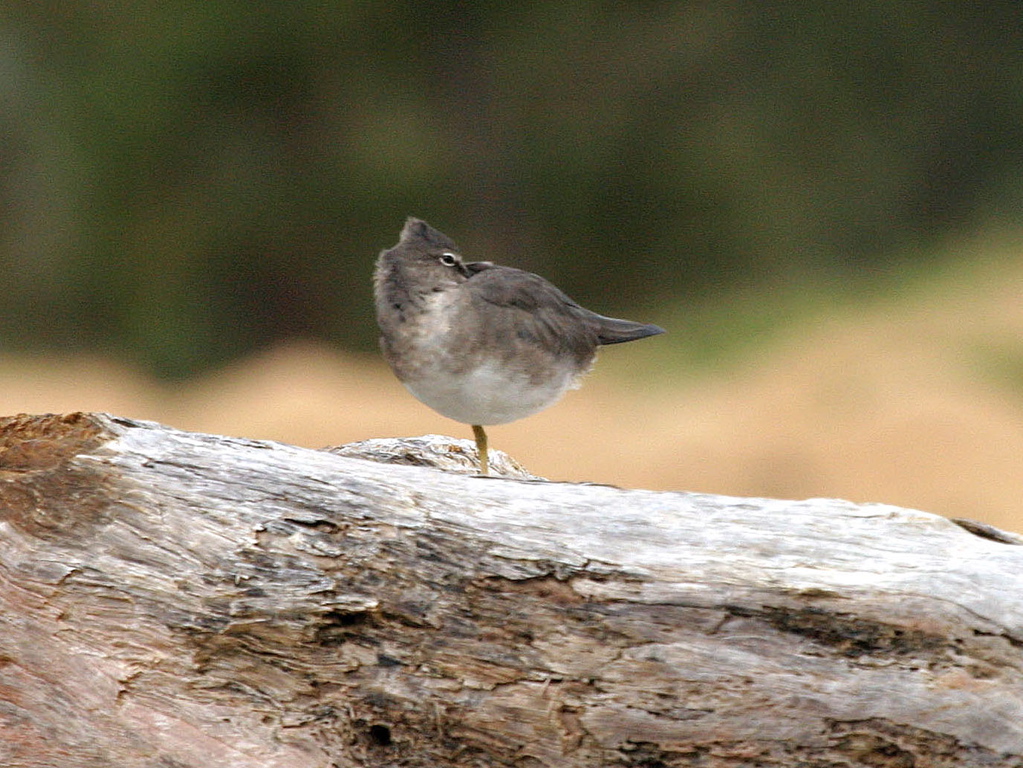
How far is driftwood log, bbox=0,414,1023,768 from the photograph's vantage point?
4098 mm

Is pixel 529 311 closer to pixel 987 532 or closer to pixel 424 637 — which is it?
pixel 424 637

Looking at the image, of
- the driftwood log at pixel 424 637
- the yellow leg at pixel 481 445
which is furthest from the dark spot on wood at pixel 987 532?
the yellow leg at pixel 481 445

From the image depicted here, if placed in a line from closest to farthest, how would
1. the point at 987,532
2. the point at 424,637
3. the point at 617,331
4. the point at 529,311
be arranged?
1. the point at 424,637
2. the point at 987,532
3. the point at 529,311
4. the point at 617,331

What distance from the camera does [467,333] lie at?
16.1ft

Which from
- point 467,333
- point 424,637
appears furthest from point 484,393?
point 424,637

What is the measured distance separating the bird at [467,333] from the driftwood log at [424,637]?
80 cm

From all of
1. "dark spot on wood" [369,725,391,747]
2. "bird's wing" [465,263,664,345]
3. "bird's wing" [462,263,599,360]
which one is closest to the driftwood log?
"dark spot on wood" [369,725,391,747]

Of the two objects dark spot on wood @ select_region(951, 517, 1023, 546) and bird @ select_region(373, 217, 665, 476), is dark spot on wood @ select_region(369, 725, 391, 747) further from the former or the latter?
dark spot on wood @ select_region(951, 517, 1023, 546)

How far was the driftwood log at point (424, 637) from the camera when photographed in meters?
4.10

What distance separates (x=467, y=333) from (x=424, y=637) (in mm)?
1219

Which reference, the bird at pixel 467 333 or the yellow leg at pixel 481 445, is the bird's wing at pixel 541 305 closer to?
the bird at pixel 467 333

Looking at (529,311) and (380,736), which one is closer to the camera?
(380,736)

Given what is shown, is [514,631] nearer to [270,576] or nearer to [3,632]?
[270,576]

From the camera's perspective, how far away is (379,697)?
4.18 m
